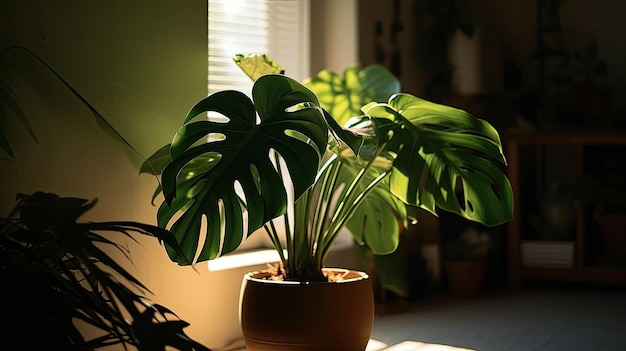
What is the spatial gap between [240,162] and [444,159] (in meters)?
0.68

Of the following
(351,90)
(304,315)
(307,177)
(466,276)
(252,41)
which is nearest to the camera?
(307,177)

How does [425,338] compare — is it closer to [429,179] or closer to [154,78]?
[429,179]

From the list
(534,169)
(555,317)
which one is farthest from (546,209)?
(555,317)

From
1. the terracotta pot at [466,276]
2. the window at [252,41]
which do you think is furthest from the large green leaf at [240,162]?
the terracotta pot at [466,276]

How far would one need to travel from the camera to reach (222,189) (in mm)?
1936

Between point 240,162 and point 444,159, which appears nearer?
point 240,162

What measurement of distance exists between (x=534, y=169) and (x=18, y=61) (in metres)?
2.71

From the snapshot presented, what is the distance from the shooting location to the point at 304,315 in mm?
2273

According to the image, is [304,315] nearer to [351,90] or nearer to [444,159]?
[444,159]

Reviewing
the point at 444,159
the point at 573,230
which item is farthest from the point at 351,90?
the point at 573,230

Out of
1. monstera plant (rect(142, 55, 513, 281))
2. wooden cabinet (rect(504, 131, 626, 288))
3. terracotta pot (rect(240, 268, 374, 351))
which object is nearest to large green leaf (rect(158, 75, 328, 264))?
monstera plant (rect(142, 55, 513, 281))

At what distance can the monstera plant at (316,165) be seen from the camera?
1.95 meters

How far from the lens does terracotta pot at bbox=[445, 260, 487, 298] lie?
371cm

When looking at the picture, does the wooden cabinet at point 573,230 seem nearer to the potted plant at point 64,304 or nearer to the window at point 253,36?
the window at point 253,36
